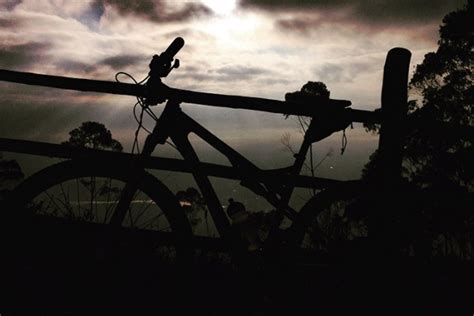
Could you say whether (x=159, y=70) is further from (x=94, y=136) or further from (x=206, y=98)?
(x=94, y=136)

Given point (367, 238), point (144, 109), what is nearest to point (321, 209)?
point (367, 238)

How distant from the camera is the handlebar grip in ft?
8.76

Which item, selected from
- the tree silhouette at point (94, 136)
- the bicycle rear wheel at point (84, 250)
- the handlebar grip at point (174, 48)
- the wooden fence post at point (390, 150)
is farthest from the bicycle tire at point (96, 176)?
the tree silhouette at point (94, 136)

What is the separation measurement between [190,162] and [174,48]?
2.53 feet

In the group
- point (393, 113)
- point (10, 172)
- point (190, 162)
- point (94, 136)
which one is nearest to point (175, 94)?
point (190, 162)

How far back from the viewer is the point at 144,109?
2.84 metres

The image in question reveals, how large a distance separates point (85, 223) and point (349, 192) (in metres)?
1.99

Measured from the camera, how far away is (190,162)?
2824 mm

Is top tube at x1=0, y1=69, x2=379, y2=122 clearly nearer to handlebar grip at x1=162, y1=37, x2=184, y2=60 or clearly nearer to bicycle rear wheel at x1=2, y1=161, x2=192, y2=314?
handlebar grip at x1=162, y1=37, x2=184, y2=60

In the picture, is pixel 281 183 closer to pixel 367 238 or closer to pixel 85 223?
pixel 367 238

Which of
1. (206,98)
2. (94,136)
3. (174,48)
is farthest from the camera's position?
(94,136)

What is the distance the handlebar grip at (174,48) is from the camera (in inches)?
105

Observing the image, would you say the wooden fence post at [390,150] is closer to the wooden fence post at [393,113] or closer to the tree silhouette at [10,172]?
the wooden fence post at [393,113]

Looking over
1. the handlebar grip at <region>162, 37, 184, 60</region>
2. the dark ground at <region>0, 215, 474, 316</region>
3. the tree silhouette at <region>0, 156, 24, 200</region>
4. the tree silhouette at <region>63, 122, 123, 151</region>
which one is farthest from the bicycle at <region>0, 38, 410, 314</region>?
the tree silhouette at <region>0, 156, 24, 200</region>
